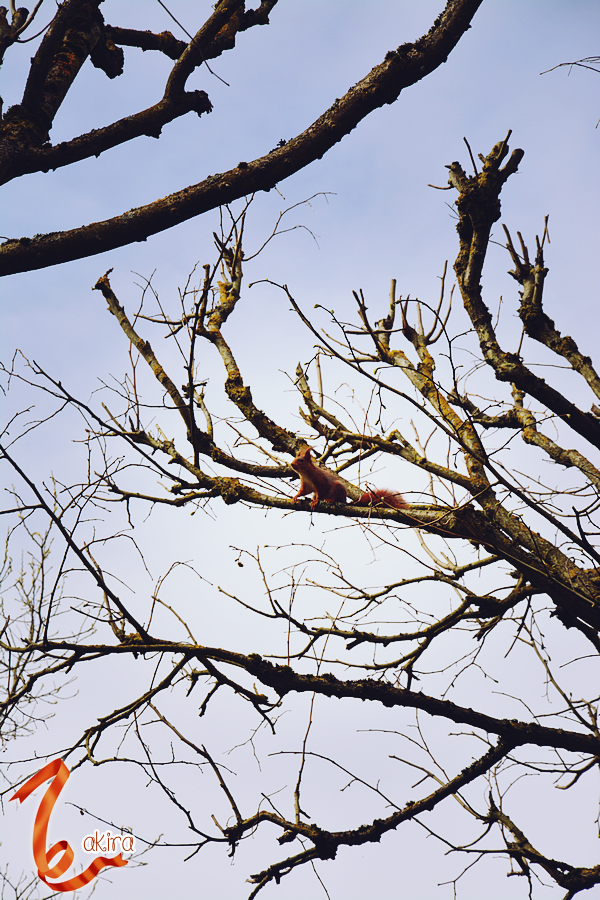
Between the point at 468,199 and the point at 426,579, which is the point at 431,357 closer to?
the point at 468,199

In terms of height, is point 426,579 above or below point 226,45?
below

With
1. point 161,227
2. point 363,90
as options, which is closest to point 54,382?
point 161,227

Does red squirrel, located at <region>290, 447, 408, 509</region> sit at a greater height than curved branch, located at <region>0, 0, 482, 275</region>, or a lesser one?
greater

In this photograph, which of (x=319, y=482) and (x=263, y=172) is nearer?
(x=263, y=172)

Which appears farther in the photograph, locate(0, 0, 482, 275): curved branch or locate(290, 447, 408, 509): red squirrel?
locate(290, 447, 408, 509): red squirrel

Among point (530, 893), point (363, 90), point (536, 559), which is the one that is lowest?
point (530, 893)

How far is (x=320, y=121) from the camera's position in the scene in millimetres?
2531

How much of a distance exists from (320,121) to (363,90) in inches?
7.9

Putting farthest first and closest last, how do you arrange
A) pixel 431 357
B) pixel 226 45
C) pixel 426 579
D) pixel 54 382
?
pixel 431 357
pixel 426 579
pixel 226 45
pixel 54 382

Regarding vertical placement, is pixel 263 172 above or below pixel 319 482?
below

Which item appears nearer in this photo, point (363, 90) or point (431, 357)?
point (363, 90)

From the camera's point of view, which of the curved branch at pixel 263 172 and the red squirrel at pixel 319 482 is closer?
the curved branch at pixel 263 172

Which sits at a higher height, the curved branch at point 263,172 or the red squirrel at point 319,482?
the red squirrel at point 319,482

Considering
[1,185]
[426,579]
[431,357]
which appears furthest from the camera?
[431,357]
